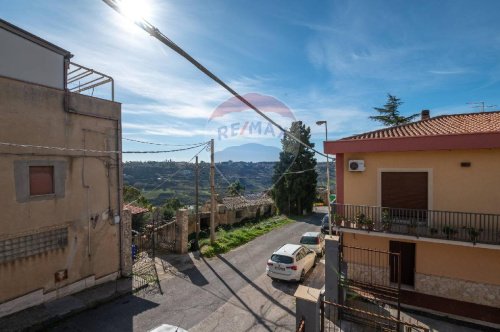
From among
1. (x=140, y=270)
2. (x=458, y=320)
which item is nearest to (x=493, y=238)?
(x=458, y=320)

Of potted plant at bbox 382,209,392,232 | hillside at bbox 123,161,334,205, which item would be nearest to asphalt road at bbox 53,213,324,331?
potted plant at bbox 382,209,392,232

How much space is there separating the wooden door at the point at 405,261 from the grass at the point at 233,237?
29.8ft

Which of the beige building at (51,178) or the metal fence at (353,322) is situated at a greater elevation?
the beige building at (51,178)

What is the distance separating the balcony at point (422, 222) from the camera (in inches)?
344

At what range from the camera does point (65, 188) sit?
10734 millimetres

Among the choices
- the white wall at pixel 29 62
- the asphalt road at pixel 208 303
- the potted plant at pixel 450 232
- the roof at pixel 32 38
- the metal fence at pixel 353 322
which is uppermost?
the roof at pixel 32 38

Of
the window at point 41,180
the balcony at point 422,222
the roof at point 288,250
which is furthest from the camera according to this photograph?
the roof at point 288,250

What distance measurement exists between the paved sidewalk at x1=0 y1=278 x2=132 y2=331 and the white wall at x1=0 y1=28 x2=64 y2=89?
25.8ft

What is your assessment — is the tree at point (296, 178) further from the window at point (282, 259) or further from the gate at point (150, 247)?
the window at point (282, 259)

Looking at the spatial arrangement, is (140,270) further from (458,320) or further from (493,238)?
(493,238)

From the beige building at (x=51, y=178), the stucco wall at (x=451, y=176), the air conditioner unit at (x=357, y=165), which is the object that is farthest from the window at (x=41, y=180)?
the stucco wall at (x=451, y=176)

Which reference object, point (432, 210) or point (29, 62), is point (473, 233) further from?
point (29, 62)

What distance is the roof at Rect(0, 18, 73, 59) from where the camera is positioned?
985 centimetres

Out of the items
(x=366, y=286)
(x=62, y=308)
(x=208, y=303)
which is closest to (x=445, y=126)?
(x=366, y=286)
